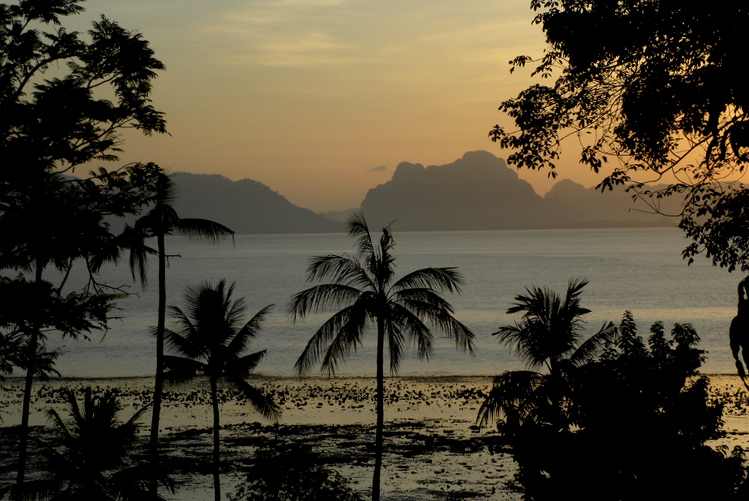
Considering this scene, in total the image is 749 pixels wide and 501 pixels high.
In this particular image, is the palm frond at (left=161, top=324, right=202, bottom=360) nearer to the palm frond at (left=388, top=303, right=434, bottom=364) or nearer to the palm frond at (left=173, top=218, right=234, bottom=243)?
the palm frond at (left=173, top=218, right=234, bottom=243)

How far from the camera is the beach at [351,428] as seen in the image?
934 inches

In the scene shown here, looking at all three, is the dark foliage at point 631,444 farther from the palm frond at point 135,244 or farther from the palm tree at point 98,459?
the palm frond at point 135,244

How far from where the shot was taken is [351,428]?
31953 millimetres

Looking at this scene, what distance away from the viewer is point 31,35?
42.1ft

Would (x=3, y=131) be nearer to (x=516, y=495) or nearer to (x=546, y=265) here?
(x=516, y=495)

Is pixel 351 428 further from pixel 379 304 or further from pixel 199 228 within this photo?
pixel 199 228

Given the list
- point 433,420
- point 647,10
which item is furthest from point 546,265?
point 647,10

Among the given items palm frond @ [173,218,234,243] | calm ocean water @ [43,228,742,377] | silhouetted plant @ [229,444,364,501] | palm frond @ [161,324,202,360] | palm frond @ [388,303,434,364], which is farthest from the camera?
calm ocean water @ [43,228,742,377]

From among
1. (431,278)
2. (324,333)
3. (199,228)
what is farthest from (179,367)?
(431,278)

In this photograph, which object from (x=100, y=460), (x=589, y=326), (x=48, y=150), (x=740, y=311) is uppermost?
(x=48, y=150)

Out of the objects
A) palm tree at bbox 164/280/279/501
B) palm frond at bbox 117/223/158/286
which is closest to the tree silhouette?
palm frond at bbox 117/223/158/286

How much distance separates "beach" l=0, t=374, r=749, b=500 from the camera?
934 inches

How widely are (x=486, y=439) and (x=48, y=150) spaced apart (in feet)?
71.5

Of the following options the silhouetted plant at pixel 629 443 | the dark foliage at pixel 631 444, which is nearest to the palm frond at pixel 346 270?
the silhouetted plant at pixel 629 443
